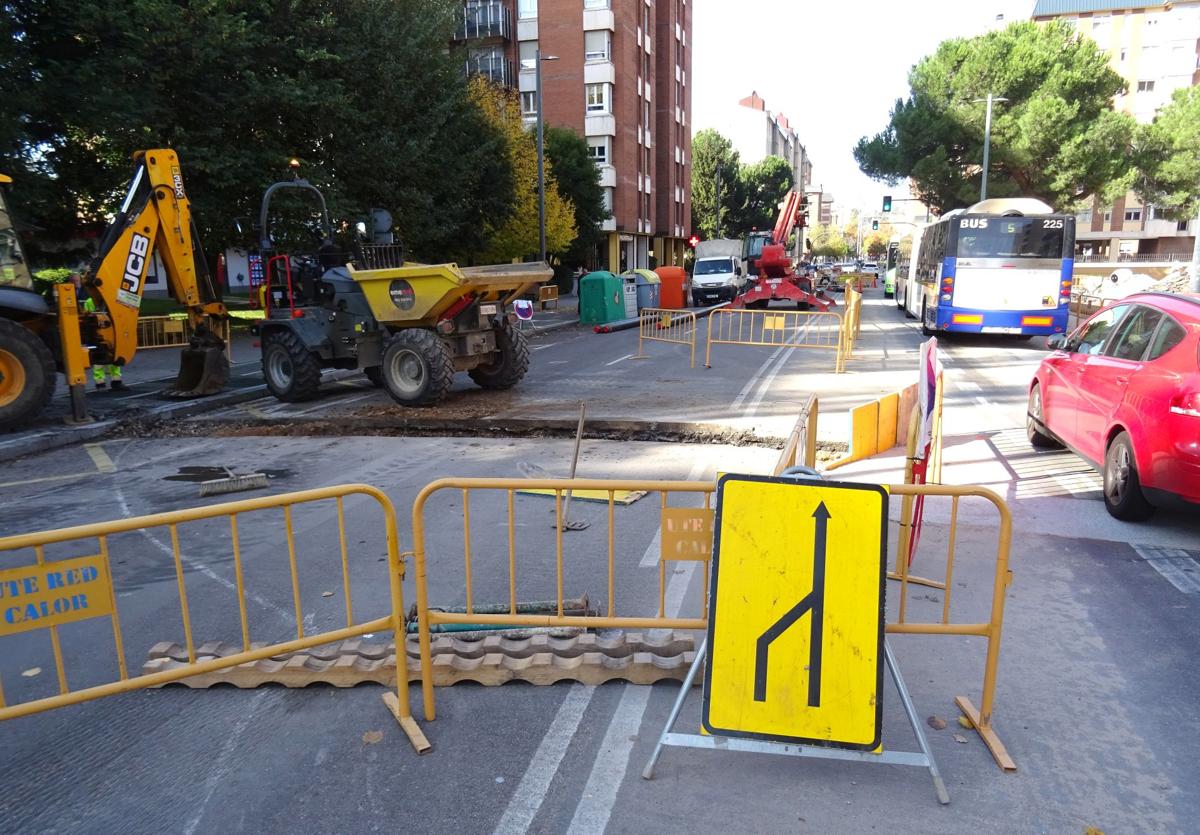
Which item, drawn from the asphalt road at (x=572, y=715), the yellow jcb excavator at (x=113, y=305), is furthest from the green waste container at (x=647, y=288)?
the asphalt road at (x=572, y=715)

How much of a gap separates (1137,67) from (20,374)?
303 feet

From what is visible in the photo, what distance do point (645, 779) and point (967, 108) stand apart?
4887 cm

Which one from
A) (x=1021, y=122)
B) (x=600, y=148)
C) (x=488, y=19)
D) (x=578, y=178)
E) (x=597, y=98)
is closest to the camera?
(x=578, y=178)

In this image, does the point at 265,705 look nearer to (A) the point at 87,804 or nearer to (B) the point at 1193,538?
(A) the point at 87,804

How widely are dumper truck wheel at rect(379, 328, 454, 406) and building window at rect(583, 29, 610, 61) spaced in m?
42.9

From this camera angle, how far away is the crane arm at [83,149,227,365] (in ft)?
35.6

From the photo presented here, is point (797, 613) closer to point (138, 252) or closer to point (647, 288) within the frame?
point (138, 252)

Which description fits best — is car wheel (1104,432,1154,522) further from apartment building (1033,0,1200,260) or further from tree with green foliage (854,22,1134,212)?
apartment building (1033,0,1200,260)

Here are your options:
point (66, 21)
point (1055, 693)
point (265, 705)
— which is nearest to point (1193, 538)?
point (1055, 693)

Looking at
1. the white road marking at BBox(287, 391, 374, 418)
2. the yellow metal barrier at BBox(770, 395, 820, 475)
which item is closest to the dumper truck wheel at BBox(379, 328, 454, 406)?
the white road marking at BBox(287, 391, 374, 418)

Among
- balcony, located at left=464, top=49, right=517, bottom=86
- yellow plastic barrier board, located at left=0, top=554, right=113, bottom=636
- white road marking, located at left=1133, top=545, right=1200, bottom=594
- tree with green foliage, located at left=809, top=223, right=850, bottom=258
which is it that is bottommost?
white road marking, located at left=1133, top=545, right=1200, bottom=594

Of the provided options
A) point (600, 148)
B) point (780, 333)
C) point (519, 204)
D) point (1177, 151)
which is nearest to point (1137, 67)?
point (1177, 151)

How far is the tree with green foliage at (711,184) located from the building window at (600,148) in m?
22.3

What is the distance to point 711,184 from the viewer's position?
72.1 m
